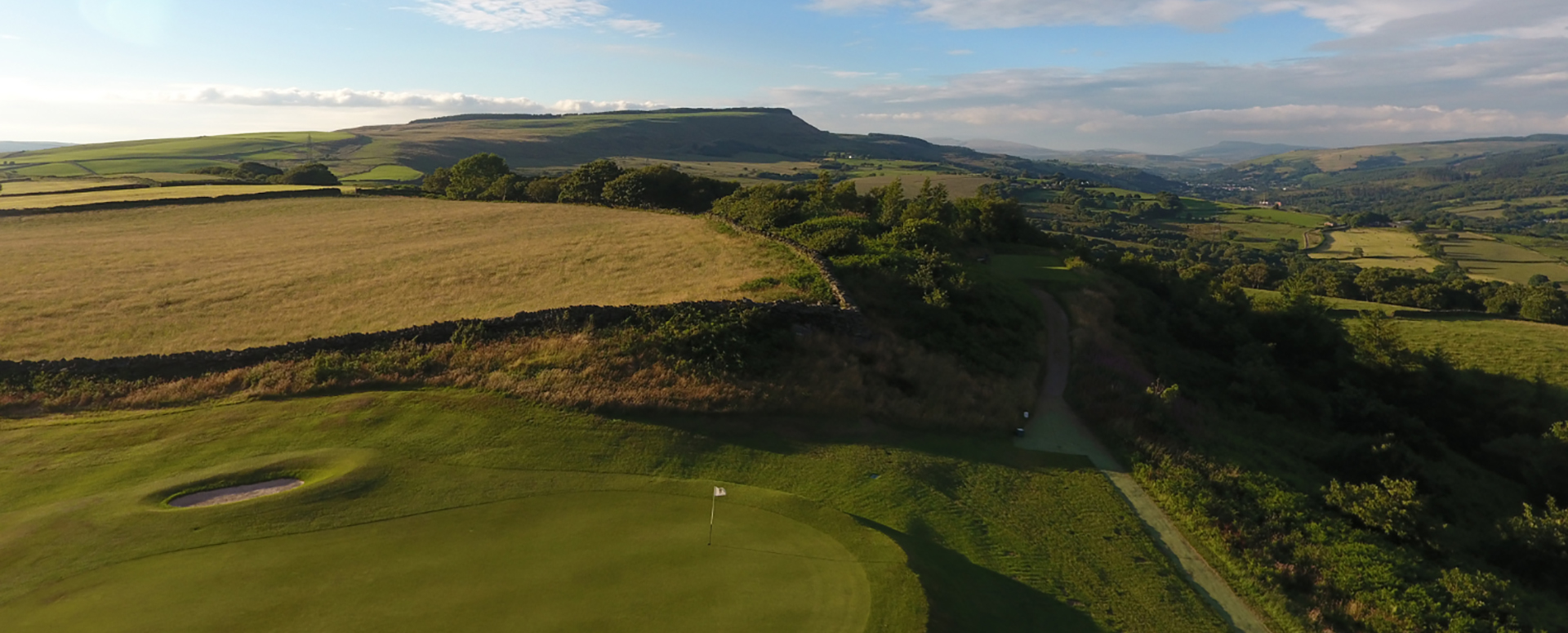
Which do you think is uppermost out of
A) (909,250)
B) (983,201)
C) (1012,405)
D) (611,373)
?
(983,201)

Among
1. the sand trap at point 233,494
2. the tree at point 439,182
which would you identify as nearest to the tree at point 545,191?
the tree at point 439,182

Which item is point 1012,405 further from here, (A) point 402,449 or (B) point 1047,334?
(A) point 402,449

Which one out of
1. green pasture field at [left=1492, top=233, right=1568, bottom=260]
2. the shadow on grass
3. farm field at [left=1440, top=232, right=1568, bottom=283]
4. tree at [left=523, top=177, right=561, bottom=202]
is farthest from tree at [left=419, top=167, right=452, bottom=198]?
green pasture field at [left=1492, top=233, right=1568, bottom=260]

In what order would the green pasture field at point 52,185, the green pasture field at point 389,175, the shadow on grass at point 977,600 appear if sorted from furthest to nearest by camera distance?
the green pasture field at point 389,175, the green pasture field at point 52,185, the shadow on grass at point 977,600

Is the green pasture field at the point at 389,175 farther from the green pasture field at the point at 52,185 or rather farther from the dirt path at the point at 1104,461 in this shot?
the dirt path at the point at 1104,461

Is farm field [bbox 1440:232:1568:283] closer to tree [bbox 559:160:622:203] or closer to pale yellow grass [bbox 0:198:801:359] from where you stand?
pale yellow grass [bbox 0:198:801:359]

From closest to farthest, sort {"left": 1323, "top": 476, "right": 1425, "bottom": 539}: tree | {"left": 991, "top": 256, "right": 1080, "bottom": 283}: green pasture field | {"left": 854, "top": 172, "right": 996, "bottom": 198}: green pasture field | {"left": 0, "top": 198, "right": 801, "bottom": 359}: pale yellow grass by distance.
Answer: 1. {"left": 1323, "top": 476, "right": 1425, "bottom": 539}: tree
2. {"left": 0, "top": 198, "right": 801, "bottom": 359}: pale yellow grass
3. {"left": 991, "top": 256, "right": 1080, "bottom": 283}: green pasture field
4. {"left": 854, "top": 172, "right": 996, "bottom": 198}: green pasture field

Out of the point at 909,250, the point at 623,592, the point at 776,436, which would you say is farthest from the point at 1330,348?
the point at 623,592
